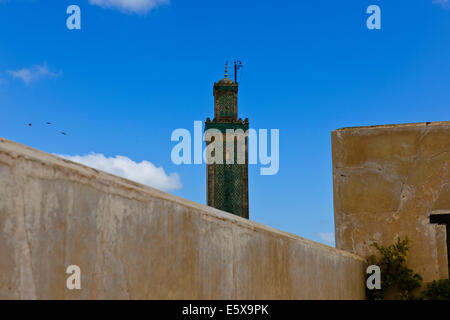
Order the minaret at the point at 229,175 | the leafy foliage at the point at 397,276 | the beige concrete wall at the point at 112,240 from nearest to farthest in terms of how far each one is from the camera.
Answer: the beige concrete wall at the point at 112,240 → the leafy foliage at the point at 397,276 → the minaret at the point at 229,175

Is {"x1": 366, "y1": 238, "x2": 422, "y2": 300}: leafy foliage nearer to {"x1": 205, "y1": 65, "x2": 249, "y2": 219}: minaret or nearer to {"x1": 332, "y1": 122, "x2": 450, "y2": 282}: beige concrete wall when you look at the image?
{"x1": 332, "y1": 122, "x2": 450, "y2": 282}: beige concrete wall

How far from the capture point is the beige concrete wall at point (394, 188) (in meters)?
4.34

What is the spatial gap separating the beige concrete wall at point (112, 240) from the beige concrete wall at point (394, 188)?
222 centimetres

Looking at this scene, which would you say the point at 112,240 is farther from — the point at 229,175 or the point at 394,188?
the point at 229,175

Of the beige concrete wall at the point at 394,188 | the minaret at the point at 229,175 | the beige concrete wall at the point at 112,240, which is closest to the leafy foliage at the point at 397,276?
the beige concrete wall at the point at 394,188

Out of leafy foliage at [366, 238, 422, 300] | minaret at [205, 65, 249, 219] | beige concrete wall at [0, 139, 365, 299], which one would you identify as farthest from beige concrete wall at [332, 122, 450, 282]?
minaret at [205, 65, 249, 219]

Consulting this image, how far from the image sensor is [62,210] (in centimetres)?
144

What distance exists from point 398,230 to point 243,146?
20.3 metres

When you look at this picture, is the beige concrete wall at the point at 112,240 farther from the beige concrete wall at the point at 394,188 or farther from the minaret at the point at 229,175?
the minaret at the point at 229,175

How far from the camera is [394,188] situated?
4.44 m

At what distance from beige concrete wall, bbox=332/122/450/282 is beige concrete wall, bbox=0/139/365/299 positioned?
222 centimetres
